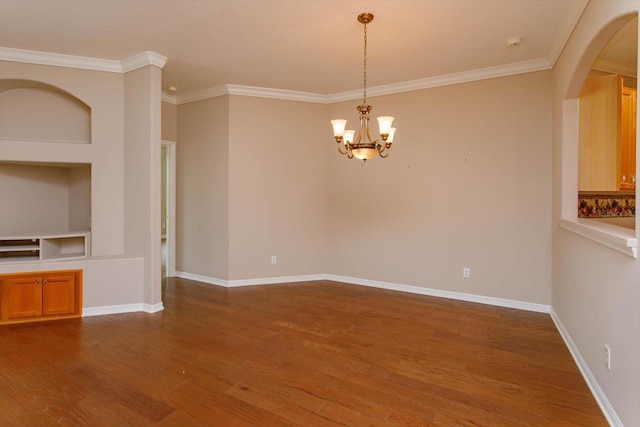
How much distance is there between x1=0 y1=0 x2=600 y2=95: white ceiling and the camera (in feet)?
9.33

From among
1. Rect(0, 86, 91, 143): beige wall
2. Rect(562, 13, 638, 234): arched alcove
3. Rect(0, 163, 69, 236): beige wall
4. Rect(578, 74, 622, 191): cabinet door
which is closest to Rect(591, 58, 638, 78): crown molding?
Rect(562, 13, 638, 234): arched alcove

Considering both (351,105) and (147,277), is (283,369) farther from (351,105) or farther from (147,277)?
(351,105)

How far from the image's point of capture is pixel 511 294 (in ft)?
13.4

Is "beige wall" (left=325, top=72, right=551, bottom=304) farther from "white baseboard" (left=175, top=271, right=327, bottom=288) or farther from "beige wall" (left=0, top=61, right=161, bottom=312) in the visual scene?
"beige wall" (left=0, top=61, right=161, bottom=312)

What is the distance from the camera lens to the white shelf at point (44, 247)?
3.69 metres

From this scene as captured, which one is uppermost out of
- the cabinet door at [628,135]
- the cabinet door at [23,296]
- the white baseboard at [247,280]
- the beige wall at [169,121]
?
Answer: the beige wall at [169,121]

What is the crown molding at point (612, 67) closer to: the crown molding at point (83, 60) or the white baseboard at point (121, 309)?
the crown molding at point (83, 60)

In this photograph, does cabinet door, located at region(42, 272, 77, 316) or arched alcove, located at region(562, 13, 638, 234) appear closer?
arched alcove, located at region(562, 13, 638, 234)

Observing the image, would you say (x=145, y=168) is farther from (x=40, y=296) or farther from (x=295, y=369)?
(x=295, y=369)

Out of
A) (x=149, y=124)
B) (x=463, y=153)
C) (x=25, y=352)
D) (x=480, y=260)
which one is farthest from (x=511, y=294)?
(x=25, y=352)

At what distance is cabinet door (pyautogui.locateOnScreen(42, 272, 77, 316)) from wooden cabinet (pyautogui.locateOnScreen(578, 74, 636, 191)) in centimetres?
528

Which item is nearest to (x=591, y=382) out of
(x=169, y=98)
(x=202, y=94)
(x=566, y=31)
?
(x=566, y=31)

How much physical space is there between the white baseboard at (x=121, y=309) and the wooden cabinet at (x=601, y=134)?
4.62 m

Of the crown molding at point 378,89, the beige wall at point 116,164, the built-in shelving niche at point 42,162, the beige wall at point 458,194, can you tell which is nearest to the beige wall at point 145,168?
the beige wall at point 116,164
